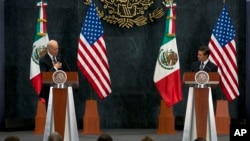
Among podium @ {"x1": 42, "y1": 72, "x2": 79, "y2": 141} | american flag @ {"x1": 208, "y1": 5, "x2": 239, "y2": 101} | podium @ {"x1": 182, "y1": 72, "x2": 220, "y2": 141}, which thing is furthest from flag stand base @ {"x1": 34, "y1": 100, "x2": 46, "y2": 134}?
podium @ {"x1": 182, "y1": 72, "x2": 220, "y2": 141}

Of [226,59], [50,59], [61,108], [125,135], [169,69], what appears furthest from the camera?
[226,59]

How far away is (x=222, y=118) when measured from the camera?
12430 mm

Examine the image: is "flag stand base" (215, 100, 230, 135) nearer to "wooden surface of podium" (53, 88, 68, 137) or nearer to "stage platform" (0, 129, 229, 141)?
"stage platform" (0, 129, 229, 141)

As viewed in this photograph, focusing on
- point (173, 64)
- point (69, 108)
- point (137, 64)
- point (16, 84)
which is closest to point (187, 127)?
point (69, 108)

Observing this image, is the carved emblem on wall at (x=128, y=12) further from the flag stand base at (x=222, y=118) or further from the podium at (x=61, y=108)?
the podium at (x=61, y=108)

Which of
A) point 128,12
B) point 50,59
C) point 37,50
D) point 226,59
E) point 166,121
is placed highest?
point 128,12

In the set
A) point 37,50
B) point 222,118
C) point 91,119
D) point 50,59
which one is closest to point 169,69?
point 222,118

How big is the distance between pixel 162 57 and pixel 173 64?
0.92 ft

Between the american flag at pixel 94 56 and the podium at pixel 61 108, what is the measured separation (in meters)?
3.43

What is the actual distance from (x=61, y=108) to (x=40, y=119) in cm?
362

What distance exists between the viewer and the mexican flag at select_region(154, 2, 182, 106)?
12529mm

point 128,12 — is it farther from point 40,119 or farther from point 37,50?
point 40,119

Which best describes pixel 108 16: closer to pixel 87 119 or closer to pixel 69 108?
pixel 87 119

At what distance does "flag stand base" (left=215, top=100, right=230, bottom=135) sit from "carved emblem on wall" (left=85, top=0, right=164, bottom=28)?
2.36 meters
